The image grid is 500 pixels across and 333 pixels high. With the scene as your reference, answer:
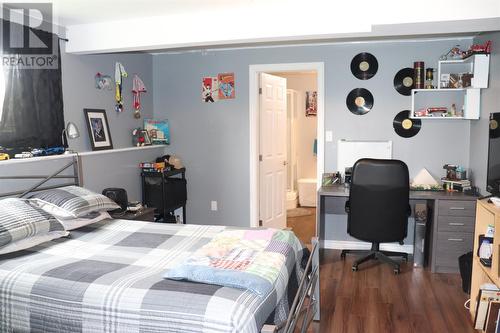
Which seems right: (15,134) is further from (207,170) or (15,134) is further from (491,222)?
(491,222)

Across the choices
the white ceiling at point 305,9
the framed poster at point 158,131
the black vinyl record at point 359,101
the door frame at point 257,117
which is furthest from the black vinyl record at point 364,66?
the framed poster at point 158,131

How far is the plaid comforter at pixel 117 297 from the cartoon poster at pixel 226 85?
111 inches

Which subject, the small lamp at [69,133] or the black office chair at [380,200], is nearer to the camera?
the small lamp at [69,133]

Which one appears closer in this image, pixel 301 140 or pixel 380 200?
pixel 380 200

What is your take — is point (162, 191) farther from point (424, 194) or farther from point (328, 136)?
point (424, 194)

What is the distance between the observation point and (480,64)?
3.75 m

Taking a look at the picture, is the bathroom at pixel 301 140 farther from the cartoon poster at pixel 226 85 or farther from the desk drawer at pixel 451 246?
the desk drawer at pixel 451 246

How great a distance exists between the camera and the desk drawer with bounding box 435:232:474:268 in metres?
3.74

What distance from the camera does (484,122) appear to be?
378 centimetres

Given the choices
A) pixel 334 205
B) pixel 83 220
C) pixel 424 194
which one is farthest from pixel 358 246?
pixel 83 220

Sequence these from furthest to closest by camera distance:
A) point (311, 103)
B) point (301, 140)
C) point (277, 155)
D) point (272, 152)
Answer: point (301, 140) < point (311, 103) < point (277, 155) < point (272, 152)

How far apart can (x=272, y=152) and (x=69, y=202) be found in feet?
9.45

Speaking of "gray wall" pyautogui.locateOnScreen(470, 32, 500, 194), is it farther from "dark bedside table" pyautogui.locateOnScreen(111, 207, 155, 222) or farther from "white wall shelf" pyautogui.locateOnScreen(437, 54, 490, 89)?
"dark bedside table" pyautogui.locateOnScreen(111, 207, 155, 222)

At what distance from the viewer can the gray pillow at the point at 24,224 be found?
223 centimetres
